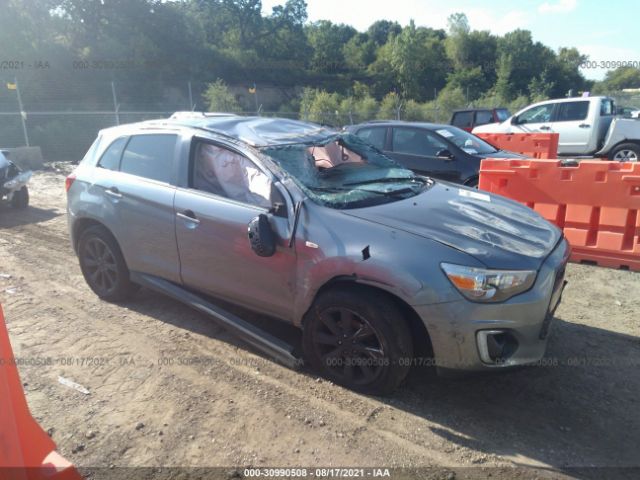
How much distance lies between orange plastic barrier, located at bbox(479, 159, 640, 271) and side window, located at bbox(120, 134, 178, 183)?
168 inches

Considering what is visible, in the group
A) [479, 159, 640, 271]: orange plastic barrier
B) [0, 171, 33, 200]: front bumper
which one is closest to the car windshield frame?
[479, 159, 640, 271]: orange plastic barrier

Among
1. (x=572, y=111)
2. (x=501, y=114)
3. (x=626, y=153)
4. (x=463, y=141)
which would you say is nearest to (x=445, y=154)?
(x=463, y=141)

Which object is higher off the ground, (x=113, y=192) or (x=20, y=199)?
(x=113, y=192)

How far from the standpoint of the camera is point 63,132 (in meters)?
18.8

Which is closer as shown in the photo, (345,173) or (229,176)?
(229,176)

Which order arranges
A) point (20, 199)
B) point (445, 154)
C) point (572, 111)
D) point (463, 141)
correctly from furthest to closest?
point (572, 111) → point (20, 199) → point (463, 141) → point (445, 154)

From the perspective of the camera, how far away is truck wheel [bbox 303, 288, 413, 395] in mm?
3021

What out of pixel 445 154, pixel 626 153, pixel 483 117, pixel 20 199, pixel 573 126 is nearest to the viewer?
pixel 445 154

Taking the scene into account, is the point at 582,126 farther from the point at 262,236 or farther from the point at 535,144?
the point at 262,236

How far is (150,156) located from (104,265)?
121cm

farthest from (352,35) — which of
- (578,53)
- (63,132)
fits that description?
(63,132)

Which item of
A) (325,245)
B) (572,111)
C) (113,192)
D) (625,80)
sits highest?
(625,80)

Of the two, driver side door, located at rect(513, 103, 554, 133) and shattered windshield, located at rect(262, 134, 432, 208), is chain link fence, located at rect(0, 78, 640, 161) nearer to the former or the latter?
driver side door, located at rect(513, 103, 554, 133)

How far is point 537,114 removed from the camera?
1377cm
